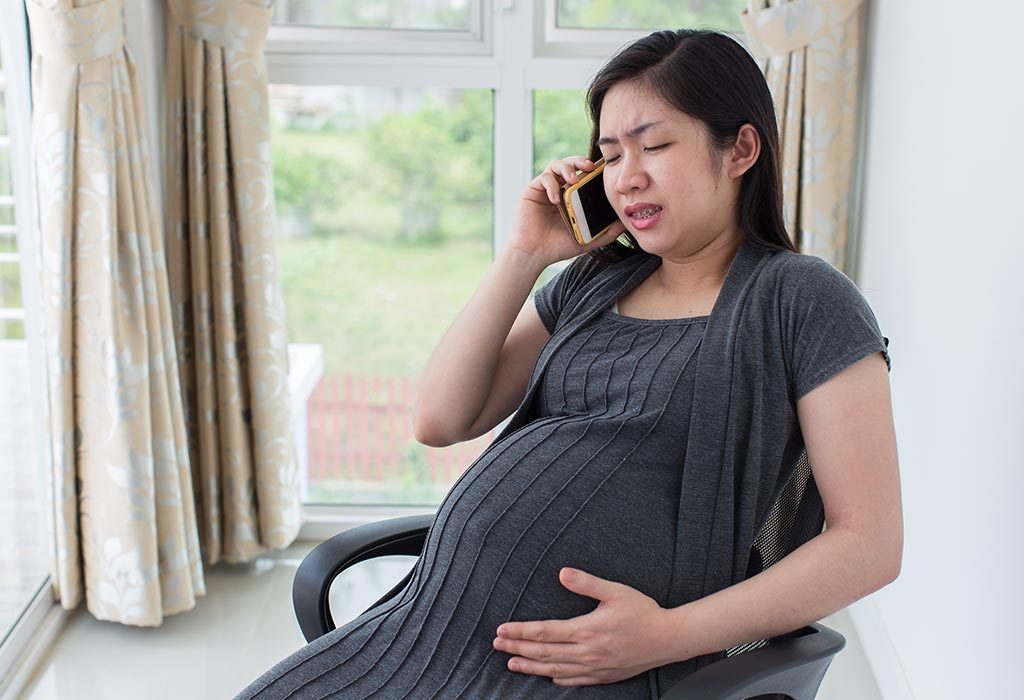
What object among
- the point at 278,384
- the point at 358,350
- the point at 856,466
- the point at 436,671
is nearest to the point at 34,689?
the point at 278,384

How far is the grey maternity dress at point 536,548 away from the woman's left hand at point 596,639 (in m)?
0.02

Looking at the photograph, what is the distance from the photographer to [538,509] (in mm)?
1284

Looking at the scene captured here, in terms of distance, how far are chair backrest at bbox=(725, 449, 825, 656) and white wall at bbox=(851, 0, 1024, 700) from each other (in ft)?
1.19

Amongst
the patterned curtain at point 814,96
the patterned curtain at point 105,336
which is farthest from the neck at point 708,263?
the patterned curtain at point 105,336

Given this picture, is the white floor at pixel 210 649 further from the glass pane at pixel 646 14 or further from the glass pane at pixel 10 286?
the glass pane at pixel 646 14

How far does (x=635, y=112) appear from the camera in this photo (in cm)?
132

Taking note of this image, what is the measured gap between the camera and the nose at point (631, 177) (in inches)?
51.6

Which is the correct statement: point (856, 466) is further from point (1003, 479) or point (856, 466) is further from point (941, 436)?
point (941, 436)

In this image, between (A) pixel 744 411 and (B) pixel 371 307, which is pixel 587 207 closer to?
(A) pixel 744 411

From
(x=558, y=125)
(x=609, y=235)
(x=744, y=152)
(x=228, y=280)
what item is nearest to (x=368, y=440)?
(x=228, y=280)

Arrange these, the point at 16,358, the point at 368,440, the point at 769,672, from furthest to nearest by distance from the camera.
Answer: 1. the point at 368,440
2. the point at 16,358
3. the point at 769,672

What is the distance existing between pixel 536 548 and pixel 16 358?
161 centimetres

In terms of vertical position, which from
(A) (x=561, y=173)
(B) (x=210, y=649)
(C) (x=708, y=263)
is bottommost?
(B) (x=210, y=649)

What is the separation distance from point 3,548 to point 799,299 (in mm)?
1896
